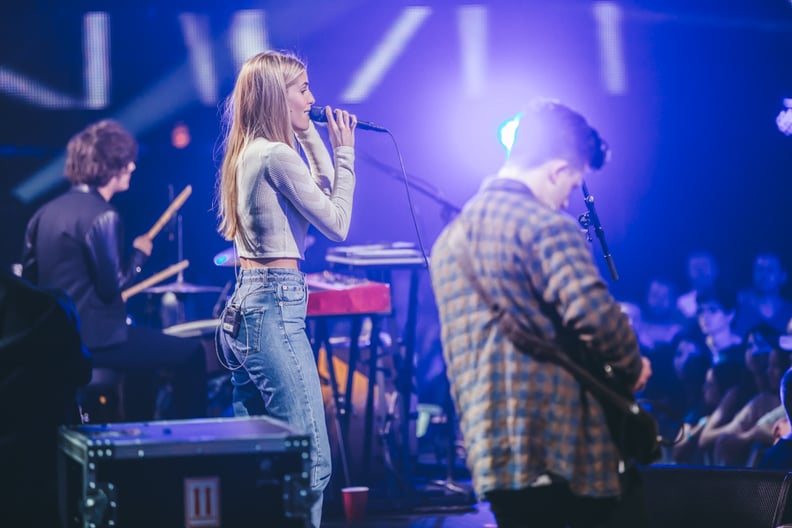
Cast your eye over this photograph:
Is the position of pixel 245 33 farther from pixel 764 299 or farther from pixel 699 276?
pixel 764 299

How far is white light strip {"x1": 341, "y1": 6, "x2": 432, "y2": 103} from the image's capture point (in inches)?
305

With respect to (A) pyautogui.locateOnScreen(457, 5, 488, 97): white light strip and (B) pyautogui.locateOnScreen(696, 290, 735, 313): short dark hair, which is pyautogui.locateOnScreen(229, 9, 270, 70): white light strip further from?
(B) pyautogui.locateOnScreen(696, 290, 735, 313): short dark hair

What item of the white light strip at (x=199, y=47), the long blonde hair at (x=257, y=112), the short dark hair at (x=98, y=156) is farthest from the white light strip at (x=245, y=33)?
the long blonde hair at (x=257, y=112)

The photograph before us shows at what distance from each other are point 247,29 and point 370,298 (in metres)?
3.26

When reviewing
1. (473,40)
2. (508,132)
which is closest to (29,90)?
(473,40)

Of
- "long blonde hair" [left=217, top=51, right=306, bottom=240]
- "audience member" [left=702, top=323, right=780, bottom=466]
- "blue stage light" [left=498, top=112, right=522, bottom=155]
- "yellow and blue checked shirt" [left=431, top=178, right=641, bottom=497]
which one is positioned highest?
"long blonde hair" [left=217, top=51, right=306, bottom=240]

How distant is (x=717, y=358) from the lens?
6.67 m

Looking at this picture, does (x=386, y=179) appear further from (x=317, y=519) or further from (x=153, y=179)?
(x=317, y=519)

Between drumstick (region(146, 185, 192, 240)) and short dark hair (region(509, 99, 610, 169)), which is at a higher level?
drumstick (region(146, 185, 192, 240))

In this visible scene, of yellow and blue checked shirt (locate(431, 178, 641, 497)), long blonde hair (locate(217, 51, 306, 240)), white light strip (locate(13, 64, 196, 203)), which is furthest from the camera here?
white light strip (locate(13, 64, 196, 203))

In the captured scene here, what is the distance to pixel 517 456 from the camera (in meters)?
2.46

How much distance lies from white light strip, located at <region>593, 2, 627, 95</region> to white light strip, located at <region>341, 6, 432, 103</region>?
127cm

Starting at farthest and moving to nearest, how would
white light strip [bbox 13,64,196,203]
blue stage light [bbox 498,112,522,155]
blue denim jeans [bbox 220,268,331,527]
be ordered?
white light strip [bbox 13,64,196,203]
blue denim jeans [bbox 220,268,331,527]
blue stage light [bbox 498,112,522,155]

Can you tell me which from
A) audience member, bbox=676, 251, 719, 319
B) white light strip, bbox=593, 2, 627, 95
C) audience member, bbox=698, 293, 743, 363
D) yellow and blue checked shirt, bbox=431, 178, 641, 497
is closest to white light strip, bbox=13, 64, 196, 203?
white light strip, bbox=593, 2, 627, 95
